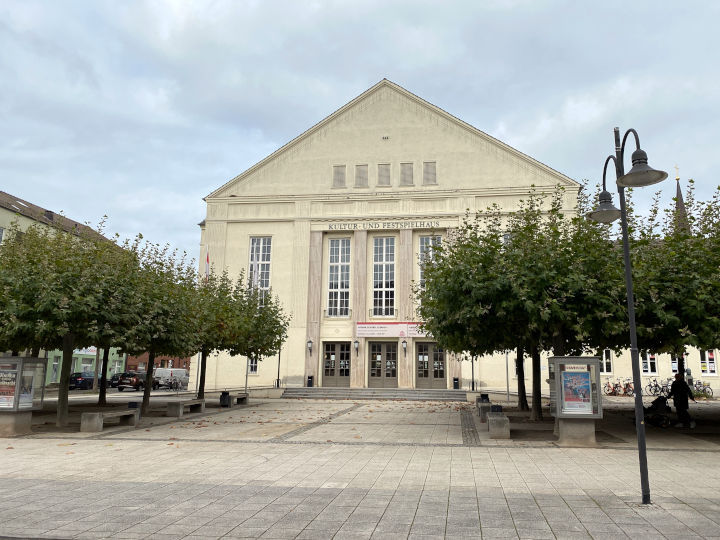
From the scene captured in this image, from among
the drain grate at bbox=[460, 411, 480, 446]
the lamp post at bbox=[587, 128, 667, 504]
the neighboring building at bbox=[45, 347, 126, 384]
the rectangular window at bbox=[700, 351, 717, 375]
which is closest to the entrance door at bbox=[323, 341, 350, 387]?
the drain grate at bbox=[460, 411, 480, 446]

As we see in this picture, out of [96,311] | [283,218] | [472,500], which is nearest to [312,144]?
[283,218]

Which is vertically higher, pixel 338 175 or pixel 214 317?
pixel 338 175

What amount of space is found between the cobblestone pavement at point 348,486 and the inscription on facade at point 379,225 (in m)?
24.2

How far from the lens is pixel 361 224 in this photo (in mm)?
39250

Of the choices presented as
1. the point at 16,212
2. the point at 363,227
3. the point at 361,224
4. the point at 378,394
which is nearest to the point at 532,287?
the point at 378,394

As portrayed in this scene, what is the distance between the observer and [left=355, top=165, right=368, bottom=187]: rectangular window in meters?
39.9

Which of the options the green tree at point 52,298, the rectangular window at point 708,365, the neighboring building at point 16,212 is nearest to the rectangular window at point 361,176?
the neighboring building at point 16,212

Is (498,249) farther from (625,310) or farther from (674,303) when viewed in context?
Answer: (674,303)

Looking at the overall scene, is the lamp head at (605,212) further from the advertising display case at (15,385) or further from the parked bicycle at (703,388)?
the parked bicycle at (703,388)

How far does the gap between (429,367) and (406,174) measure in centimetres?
1321

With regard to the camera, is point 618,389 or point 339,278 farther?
point 339,278

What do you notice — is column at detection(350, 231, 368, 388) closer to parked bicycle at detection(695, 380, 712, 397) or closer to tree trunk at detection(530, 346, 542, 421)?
tree trunk at detection(530, 346, 542, 421)

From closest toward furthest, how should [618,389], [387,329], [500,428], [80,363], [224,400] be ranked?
[500,428], [224,400], [618,389], [387,329], [80,363]

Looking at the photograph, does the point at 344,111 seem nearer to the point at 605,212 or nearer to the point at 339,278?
the point at 339,278
